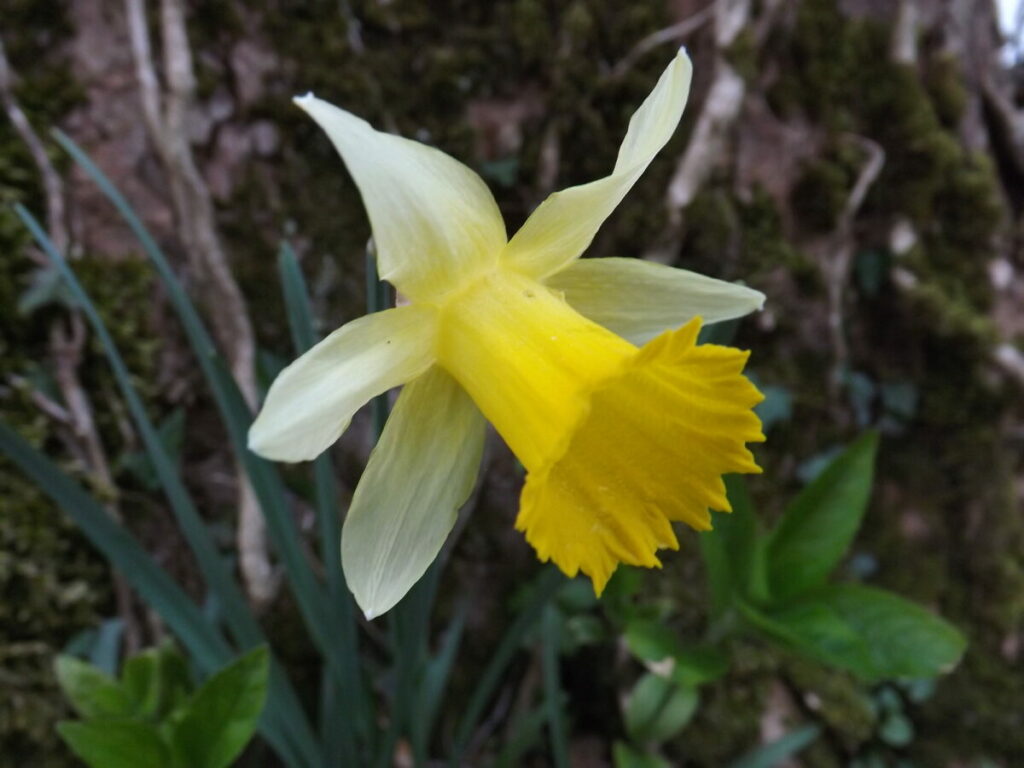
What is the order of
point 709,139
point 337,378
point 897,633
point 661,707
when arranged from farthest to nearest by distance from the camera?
point 709,139 → point 661,707 → point 897,633 → point 337,378

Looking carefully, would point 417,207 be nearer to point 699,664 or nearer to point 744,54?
point 699,664

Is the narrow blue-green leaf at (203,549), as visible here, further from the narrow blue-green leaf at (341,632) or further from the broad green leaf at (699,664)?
the broad green leaf at (699,664)

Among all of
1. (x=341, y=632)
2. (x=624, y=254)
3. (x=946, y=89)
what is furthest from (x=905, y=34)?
(x=341, y=632)

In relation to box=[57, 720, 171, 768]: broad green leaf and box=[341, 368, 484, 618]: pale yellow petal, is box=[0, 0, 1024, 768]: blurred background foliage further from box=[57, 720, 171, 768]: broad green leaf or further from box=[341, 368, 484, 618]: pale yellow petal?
box=[341, 368, 484, 618]: pale yellow petal

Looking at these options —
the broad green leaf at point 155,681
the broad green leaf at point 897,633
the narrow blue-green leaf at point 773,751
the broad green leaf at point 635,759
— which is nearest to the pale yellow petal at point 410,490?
the broad green leaf at point 155,681

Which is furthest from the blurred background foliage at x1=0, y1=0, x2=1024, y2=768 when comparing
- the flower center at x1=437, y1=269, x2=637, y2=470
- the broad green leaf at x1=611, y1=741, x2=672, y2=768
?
the flower center at x1=437, y1=269, x2=637, y2=470

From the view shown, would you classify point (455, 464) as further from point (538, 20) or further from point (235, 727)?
point (538, 20)
